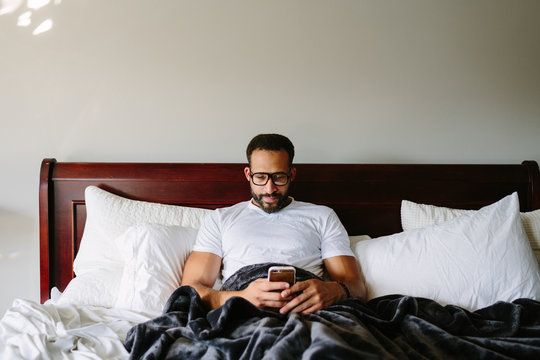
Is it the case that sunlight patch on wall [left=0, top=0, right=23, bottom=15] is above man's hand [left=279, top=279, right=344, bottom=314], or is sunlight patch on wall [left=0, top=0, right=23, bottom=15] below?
above

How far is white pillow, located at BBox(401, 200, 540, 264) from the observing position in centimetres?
176

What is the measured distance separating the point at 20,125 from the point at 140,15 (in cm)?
84

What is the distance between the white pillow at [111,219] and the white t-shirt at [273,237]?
7.7 inches

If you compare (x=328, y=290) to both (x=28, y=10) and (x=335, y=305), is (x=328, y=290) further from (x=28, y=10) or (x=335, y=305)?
(x=28, y=10)

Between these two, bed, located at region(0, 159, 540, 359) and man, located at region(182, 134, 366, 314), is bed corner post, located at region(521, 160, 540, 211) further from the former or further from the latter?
man, located at region(182, 134, 366, 314)

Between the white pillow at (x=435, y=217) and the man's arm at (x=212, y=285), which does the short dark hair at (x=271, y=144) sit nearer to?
the man's arm at (x=212, y=285)

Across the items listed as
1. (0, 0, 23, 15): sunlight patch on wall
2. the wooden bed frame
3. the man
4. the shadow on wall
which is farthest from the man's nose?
(0, 0, 23, 15): sunlight patch on wall

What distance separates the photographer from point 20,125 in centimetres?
205

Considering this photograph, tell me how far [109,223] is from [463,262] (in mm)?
1490

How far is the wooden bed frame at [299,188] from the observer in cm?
195

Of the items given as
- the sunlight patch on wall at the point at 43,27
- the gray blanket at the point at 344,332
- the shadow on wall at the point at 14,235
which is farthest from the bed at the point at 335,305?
the sunlight patch on wall at the point at 43,27

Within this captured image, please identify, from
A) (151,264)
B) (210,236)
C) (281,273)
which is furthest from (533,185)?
→ (151,264)

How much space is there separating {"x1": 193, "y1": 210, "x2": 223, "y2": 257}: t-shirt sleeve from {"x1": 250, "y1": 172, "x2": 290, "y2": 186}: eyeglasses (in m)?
0.24

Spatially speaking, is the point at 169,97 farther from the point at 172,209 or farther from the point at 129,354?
the point at 129,354
